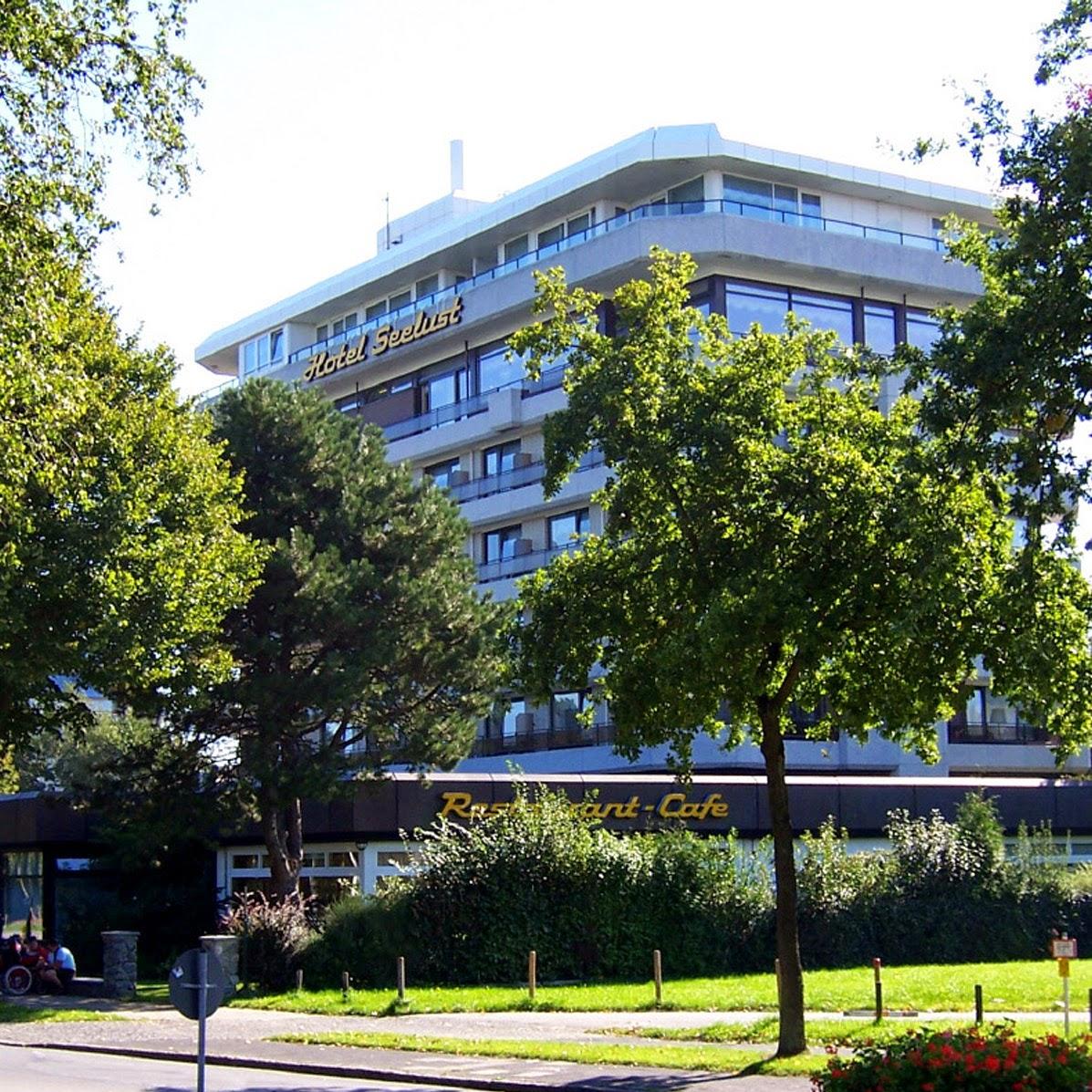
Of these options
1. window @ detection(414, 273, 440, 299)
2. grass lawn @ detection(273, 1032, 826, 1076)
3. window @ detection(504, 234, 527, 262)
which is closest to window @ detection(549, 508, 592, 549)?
window @ detection(504, 234, 527, 262)

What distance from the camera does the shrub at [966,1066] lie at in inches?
460

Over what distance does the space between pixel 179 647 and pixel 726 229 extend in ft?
87.7

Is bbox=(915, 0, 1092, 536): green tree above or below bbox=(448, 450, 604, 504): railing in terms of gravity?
below

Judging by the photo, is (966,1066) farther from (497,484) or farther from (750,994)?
(497,484)

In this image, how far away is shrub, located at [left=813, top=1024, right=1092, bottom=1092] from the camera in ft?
38.3

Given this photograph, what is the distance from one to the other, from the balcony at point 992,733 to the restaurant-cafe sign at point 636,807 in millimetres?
19753

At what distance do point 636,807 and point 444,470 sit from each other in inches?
1032

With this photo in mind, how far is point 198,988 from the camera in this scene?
43.8ft

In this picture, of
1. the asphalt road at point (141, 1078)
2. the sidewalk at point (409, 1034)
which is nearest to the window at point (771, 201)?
the sidewalk at point (409, 1034)

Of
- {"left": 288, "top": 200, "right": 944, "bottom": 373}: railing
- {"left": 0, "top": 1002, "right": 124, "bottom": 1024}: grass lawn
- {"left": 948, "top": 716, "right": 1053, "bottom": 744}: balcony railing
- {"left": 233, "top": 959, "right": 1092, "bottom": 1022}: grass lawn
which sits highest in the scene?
{"left": 288, "top": 200, "right": 944, "bottom": 373}: railing


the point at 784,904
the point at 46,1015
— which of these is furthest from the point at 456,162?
the point at 784,904

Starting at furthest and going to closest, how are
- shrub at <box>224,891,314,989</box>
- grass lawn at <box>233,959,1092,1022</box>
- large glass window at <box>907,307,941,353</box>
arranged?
large glass window at <box>907,307,941,353</box> < shrub at <box>224,891,314,989</box> < grass lawn at <box>233,959,1092,1022</box>

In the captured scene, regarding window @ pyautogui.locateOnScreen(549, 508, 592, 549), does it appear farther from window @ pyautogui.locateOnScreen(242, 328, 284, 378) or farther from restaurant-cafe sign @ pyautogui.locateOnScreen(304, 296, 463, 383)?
window @ pyautogui.locateOnScreen(242, 328, 284, 378)

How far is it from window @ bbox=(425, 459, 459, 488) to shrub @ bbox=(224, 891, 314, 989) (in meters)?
29.8
